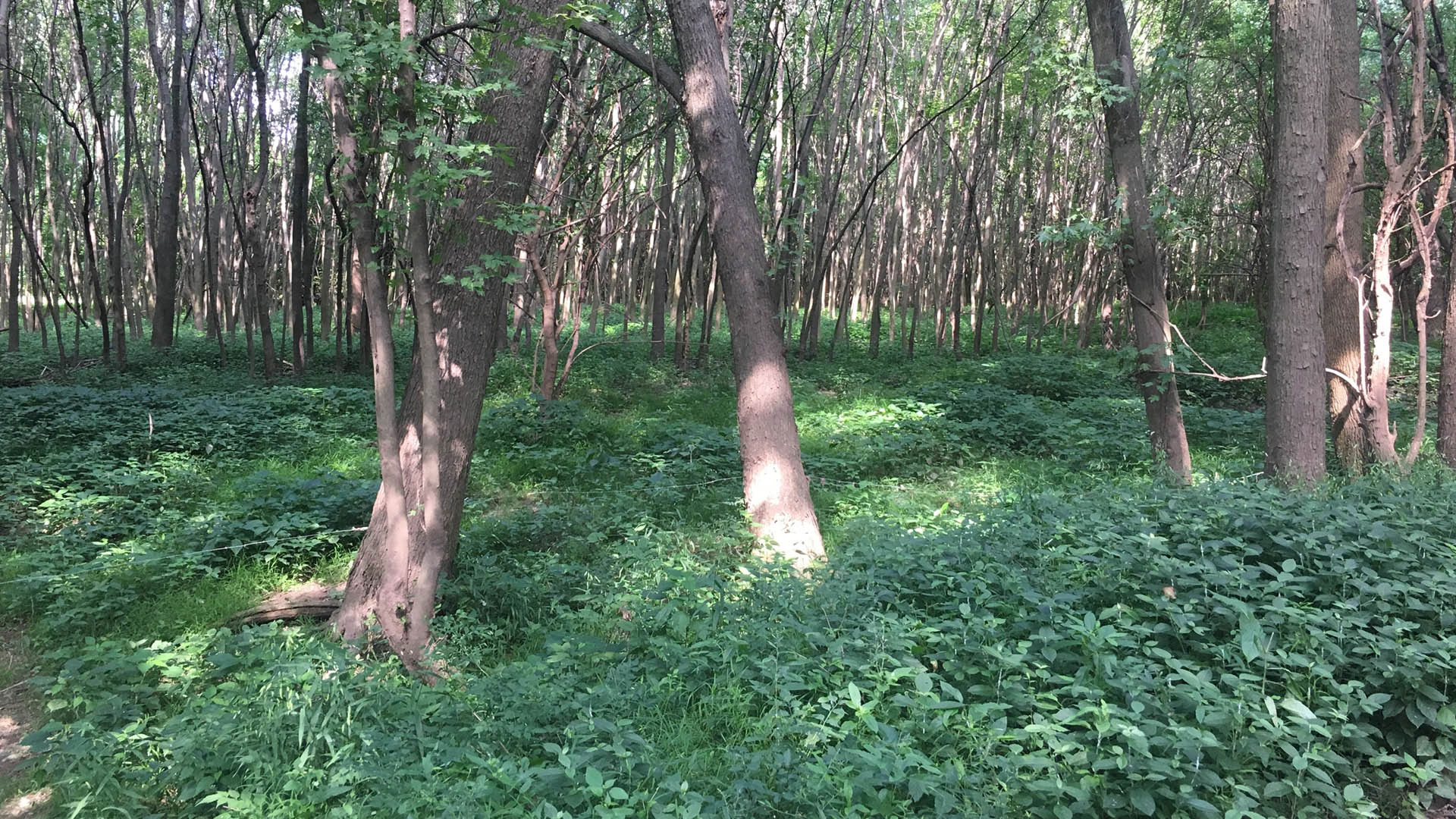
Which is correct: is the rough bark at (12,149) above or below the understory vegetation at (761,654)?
above

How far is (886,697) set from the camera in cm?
290

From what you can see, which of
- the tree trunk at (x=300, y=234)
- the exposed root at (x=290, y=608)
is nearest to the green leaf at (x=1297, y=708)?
the exposed root at (x=290, y=608)

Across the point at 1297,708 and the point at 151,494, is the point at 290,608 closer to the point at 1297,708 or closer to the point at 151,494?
the point at 151,494

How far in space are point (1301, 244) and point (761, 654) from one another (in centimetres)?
458

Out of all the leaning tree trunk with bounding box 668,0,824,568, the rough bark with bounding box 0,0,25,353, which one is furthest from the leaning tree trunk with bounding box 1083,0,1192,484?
the rough bark with bounding box 0,0,25,353

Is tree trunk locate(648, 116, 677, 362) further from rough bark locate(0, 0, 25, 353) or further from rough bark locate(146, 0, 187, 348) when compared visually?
rough bark locate(0, 0, 25, 353)

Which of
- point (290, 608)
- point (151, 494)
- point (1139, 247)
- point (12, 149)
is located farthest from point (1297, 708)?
point (12, 149)

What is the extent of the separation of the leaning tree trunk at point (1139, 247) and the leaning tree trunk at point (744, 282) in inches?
112

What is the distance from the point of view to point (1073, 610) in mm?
3377

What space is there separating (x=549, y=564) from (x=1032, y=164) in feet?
46.3

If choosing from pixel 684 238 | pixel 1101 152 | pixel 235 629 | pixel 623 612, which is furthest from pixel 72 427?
pixel 1101 152

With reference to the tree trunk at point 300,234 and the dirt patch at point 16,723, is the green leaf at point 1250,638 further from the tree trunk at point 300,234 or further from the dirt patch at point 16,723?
the tree trunk at point 300,234

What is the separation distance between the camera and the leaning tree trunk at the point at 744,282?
5066mm

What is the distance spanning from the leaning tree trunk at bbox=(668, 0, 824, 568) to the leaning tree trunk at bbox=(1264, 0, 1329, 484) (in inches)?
128
